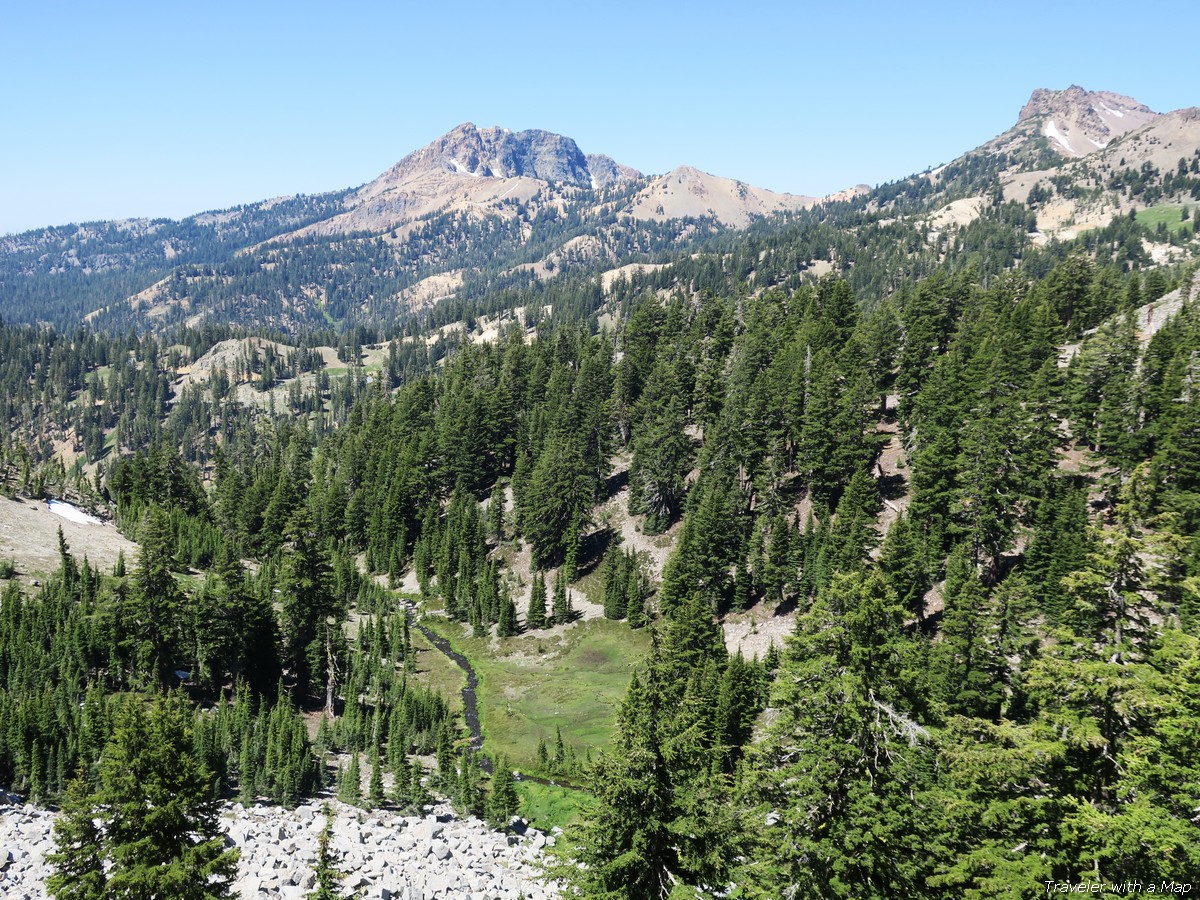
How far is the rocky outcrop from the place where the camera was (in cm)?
4016

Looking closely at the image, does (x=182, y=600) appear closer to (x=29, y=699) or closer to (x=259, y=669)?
(x=259, y=669)

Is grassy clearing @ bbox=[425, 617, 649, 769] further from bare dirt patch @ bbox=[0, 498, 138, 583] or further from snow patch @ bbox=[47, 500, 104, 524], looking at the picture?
snow patch @ bbox=[47, 500, 104, 524]

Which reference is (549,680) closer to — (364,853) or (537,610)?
(537,610)

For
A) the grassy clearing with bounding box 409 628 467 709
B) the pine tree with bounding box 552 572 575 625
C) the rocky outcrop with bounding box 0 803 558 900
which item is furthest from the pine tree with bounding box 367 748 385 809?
the pine tree with bounding box 552 572 575 625

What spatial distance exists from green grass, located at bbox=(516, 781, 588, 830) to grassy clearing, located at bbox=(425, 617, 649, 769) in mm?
5615

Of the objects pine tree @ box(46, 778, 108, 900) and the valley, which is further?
pine tree @ box(46, 778, 108, 900)

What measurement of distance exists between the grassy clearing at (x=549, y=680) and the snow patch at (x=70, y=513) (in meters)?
56.1

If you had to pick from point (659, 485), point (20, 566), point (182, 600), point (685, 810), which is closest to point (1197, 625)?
point (685, 810)

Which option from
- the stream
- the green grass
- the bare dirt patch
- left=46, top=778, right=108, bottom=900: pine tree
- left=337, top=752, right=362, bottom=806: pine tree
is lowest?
the stream

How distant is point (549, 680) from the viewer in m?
84.6

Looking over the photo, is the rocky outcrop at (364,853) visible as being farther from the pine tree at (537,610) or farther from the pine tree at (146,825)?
the pine tree at (537,610)

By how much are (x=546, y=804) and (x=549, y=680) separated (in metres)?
27.4

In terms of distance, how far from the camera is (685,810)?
69.9 feet

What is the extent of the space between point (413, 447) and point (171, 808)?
371 ft
